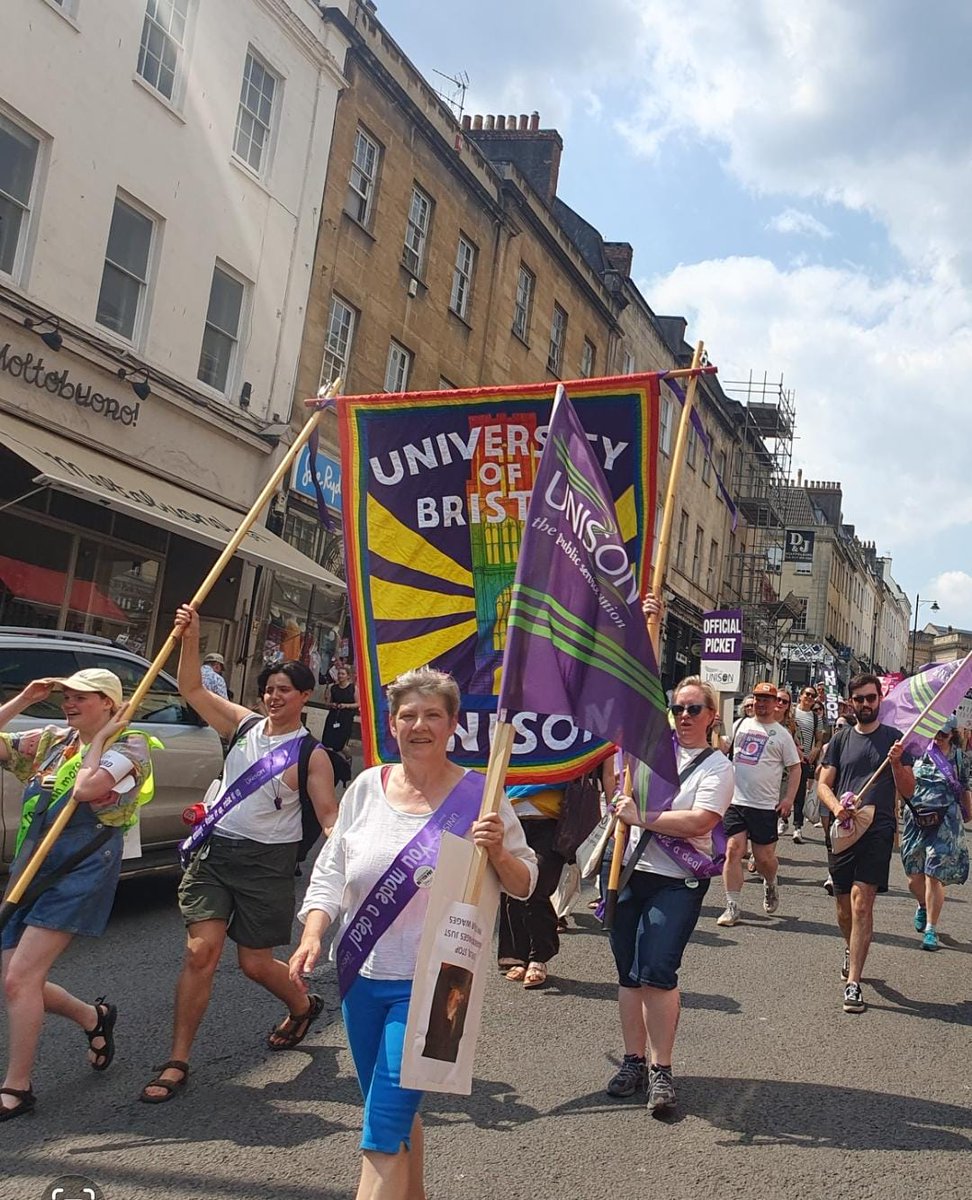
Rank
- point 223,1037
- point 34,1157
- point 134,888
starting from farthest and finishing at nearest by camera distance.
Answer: point 134,888 → point 223,1037 → point 34,1157

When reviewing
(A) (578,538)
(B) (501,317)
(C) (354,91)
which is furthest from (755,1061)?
(B) (501,317)

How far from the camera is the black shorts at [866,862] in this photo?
6773 mm

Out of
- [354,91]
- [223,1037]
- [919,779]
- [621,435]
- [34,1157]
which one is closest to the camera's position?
[34,1157]

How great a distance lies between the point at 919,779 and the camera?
9172mm

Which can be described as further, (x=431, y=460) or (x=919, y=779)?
(x=919, y=779)

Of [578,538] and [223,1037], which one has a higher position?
[578,538]

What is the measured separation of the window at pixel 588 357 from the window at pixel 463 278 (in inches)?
262

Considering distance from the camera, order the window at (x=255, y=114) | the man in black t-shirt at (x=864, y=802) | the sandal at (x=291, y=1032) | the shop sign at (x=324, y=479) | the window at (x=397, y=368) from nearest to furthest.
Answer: the sandal at (x=291, y=1032) < the man in black t-shirt at (x=864, y=802) < the window at (x=255, y=114) < the shop sign at (x=324, y=479) < the window at (x=397, y=368)

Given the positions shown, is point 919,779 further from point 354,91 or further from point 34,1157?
point 354,91

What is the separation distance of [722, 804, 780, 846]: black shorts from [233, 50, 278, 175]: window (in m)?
12.4

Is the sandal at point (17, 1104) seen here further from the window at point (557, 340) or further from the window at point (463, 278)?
the window at point (557, 340)

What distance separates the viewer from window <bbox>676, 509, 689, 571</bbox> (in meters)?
36.9

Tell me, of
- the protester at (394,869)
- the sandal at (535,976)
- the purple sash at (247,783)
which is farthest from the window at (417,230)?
the protester at (394,869)

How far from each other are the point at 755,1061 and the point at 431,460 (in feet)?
10.6
